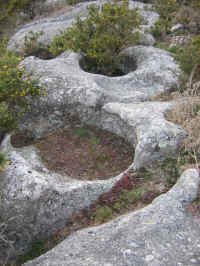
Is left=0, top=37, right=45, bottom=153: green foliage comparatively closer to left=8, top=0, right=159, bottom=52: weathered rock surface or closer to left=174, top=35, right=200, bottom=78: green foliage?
left=174, top=35, right=200, bottom=78: green foliage

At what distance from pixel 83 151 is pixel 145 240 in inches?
158

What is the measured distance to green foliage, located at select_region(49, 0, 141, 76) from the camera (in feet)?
41.2

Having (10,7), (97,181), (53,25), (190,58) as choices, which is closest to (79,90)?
(97,181)

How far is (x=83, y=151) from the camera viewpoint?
9.16 metres

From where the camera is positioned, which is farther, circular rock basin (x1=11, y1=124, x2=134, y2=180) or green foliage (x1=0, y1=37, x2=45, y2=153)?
green foliage (x1=0, y1=37, x2=45, y2=153)

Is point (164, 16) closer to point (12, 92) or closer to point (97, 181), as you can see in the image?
point (12, 92)

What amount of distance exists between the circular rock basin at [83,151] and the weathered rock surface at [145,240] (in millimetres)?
2108

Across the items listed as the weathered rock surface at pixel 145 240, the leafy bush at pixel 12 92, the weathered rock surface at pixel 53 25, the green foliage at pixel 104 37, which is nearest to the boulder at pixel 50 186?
the leafy bush at pixel 12 92

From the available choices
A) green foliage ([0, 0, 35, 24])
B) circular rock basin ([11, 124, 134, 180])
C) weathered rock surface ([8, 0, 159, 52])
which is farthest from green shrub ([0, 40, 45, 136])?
green foliage ([0, 0, 35, 24])

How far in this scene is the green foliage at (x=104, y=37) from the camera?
41.2 ft

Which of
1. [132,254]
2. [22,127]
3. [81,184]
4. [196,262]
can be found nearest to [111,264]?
[132,254]

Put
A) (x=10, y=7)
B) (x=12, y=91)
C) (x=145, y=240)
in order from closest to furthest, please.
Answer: (x=145, y=240), (x=12, y=91), (x=10, y=7)

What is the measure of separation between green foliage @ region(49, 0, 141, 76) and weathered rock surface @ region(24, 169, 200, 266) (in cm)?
777

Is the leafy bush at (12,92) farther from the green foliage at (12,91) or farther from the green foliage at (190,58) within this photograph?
the green foliage at (190,58)
